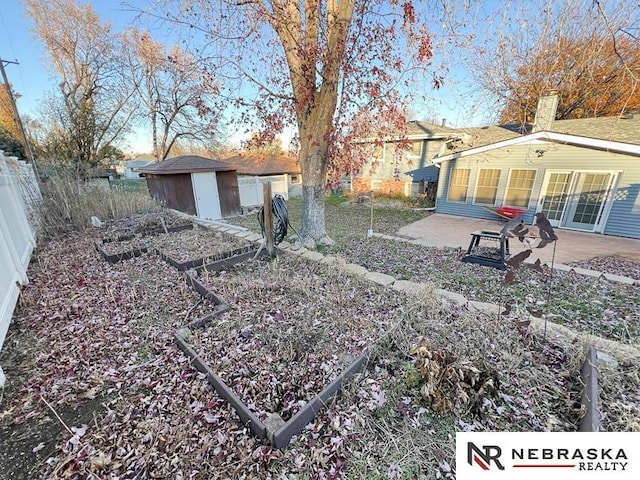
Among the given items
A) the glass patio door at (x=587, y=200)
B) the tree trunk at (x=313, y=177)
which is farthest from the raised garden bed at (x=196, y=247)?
the glass patio door at (x=587, y=200)

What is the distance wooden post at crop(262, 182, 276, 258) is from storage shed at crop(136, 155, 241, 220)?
7.62m

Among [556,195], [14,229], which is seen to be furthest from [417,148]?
[14,229]

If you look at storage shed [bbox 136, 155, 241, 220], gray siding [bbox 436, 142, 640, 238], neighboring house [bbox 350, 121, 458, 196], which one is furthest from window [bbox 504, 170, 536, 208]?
storage shed [bbox 136, 155, 241, 220]

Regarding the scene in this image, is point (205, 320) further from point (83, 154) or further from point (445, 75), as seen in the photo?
point (83, 154)

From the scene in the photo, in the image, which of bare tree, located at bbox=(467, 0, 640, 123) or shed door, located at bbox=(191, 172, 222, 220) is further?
shed door, located at bbox=(191, 172, 222, 220)

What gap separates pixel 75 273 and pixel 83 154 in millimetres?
14144

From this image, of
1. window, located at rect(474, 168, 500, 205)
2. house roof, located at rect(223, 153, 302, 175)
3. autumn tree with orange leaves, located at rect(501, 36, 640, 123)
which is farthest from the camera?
house roof, located at rect(223, 153, 302, 175)

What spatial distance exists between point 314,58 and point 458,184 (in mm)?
8570

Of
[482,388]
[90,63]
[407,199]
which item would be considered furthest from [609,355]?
[90,63]

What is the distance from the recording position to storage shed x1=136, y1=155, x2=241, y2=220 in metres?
10.5

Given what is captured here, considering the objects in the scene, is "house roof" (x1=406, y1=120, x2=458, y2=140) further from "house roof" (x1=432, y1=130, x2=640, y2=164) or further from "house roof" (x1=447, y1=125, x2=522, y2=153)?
"house roof" (x1=432, y1=130, x2=640, y2=164)

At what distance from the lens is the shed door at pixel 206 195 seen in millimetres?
10977

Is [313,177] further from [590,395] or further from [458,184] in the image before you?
[458,184]

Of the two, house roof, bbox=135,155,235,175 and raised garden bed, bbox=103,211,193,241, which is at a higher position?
house roof, bbox=135,155,235,175
